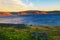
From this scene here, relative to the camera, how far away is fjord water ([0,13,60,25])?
1.24 metres

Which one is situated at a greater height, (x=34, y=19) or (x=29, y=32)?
(x=34, y=19)

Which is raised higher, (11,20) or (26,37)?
(11,20)

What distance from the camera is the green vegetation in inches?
48.6

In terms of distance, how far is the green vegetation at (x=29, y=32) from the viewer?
1.23m

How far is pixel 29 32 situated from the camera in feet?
4.09

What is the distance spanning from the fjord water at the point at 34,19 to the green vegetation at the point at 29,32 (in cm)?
3

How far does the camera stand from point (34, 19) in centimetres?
125

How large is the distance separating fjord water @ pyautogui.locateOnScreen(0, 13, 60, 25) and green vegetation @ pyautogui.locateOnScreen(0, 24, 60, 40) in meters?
0.03

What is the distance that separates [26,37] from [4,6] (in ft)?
1.08

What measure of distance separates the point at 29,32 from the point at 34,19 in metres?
0.12

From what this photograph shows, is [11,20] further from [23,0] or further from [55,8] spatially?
[55,8]

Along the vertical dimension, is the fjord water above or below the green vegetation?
above

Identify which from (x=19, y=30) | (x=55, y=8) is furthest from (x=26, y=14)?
(x=55, y=8)

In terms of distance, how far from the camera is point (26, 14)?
4.18ft
